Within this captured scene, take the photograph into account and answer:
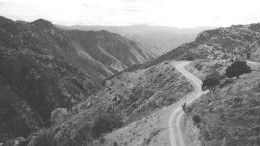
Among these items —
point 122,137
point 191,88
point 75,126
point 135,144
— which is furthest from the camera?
point 75,126

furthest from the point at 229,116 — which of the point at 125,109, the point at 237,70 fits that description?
the point at 125,109

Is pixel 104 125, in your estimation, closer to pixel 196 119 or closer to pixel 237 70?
pixel 196 119

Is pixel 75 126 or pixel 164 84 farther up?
pixel 164 84

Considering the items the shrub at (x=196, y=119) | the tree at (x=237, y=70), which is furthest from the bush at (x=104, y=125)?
the shrub at (x=196, y=119)

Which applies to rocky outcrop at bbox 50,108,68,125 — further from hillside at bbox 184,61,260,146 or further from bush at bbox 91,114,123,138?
hillside at bbox 184,61,260,146

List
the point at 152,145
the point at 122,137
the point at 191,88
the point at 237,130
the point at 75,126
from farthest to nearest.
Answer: the point at 75,126
the point at 191,88
the point at 122,137
the point at 152,145
the point at 237,130

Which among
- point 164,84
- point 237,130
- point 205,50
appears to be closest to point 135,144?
point 237,130

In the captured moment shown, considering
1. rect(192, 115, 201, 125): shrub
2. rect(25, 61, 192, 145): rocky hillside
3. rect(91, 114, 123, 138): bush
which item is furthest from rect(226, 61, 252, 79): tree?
rect(91, 114, 123, 138): bush

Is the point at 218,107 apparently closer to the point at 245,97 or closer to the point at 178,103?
the point at 245,97
